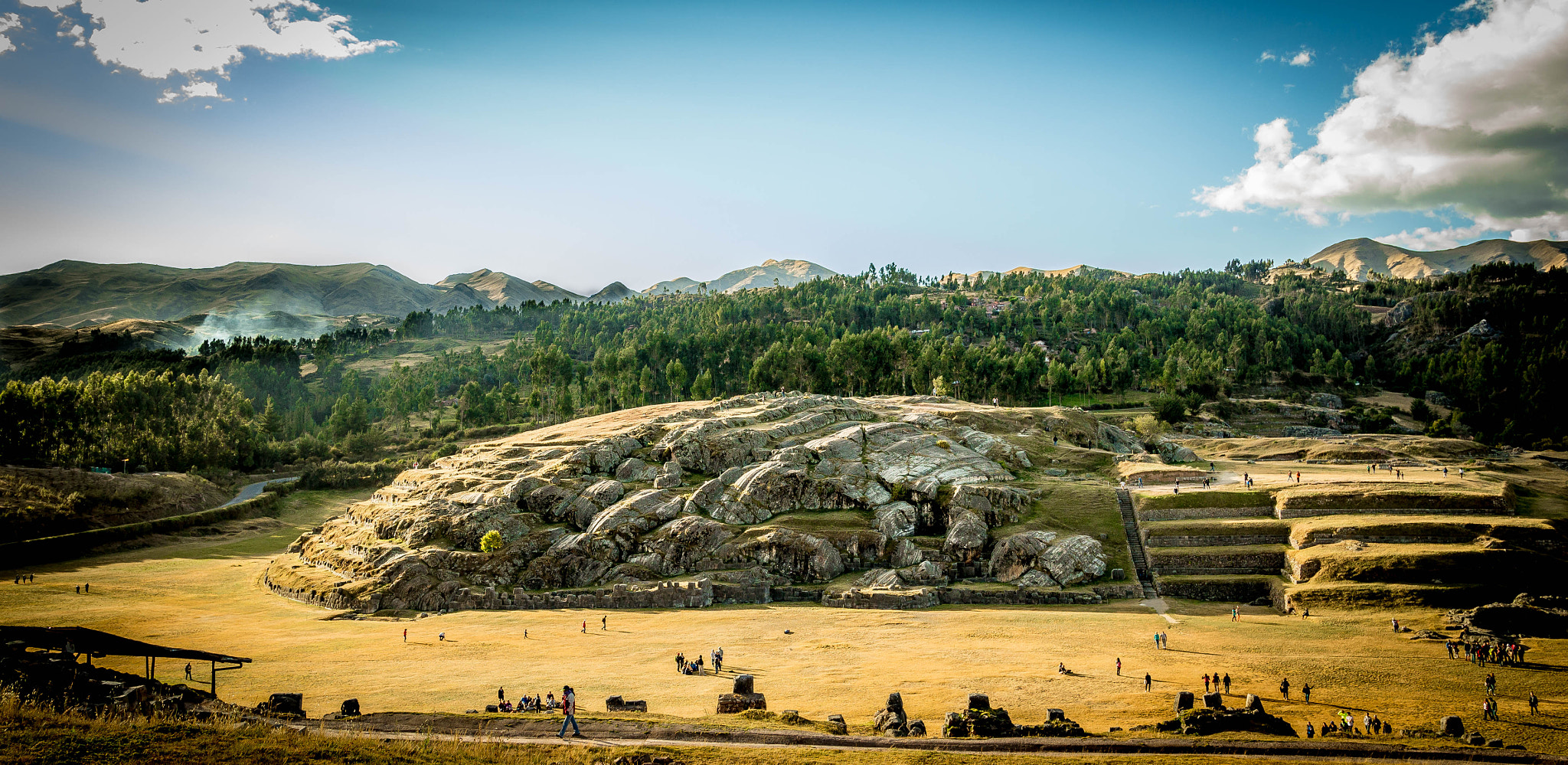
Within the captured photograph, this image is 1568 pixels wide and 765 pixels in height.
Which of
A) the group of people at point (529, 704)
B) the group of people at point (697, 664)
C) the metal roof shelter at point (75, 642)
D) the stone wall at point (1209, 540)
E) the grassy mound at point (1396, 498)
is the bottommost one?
the group of people at point (697, 664)

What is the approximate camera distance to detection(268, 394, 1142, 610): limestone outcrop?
74375 mm

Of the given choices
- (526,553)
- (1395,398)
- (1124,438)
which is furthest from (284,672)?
(1395,398)

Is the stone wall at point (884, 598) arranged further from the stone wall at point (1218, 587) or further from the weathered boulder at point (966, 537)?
the stone wall at point (1218, 587)

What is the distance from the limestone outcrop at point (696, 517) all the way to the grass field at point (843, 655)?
6.33m

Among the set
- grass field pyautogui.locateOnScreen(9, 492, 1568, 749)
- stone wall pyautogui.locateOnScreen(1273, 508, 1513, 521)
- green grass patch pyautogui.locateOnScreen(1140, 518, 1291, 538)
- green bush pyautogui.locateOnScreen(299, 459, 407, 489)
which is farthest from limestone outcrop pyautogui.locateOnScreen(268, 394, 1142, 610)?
green bush pyautogui.locateOnScreen(299, 459, 407, 489)

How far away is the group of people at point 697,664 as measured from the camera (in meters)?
48.4

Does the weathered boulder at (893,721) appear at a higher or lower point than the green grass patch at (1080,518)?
lower

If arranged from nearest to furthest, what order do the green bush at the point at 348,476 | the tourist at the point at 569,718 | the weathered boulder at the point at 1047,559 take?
1. the tourist at the point at 569,718
2. the weathered boulder at the point at 1047,559
3. the green bush at the point at 348,476

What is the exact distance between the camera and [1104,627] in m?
56.5

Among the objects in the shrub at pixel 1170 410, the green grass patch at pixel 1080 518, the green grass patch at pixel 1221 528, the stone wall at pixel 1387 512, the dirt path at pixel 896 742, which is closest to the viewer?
the dirt path at pixel 896 742

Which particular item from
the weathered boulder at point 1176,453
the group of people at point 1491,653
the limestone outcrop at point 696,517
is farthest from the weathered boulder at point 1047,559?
the weathered boulder at point 1176,453

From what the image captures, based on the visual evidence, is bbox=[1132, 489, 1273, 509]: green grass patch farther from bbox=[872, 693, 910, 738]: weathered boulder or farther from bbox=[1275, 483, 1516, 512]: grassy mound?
bbox=[872, 693, 910, 738]: weathered boulder

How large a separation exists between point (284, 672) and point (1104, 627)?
5606cm

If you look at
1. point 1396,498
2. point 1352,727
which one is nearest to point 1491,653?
point 1352,727
